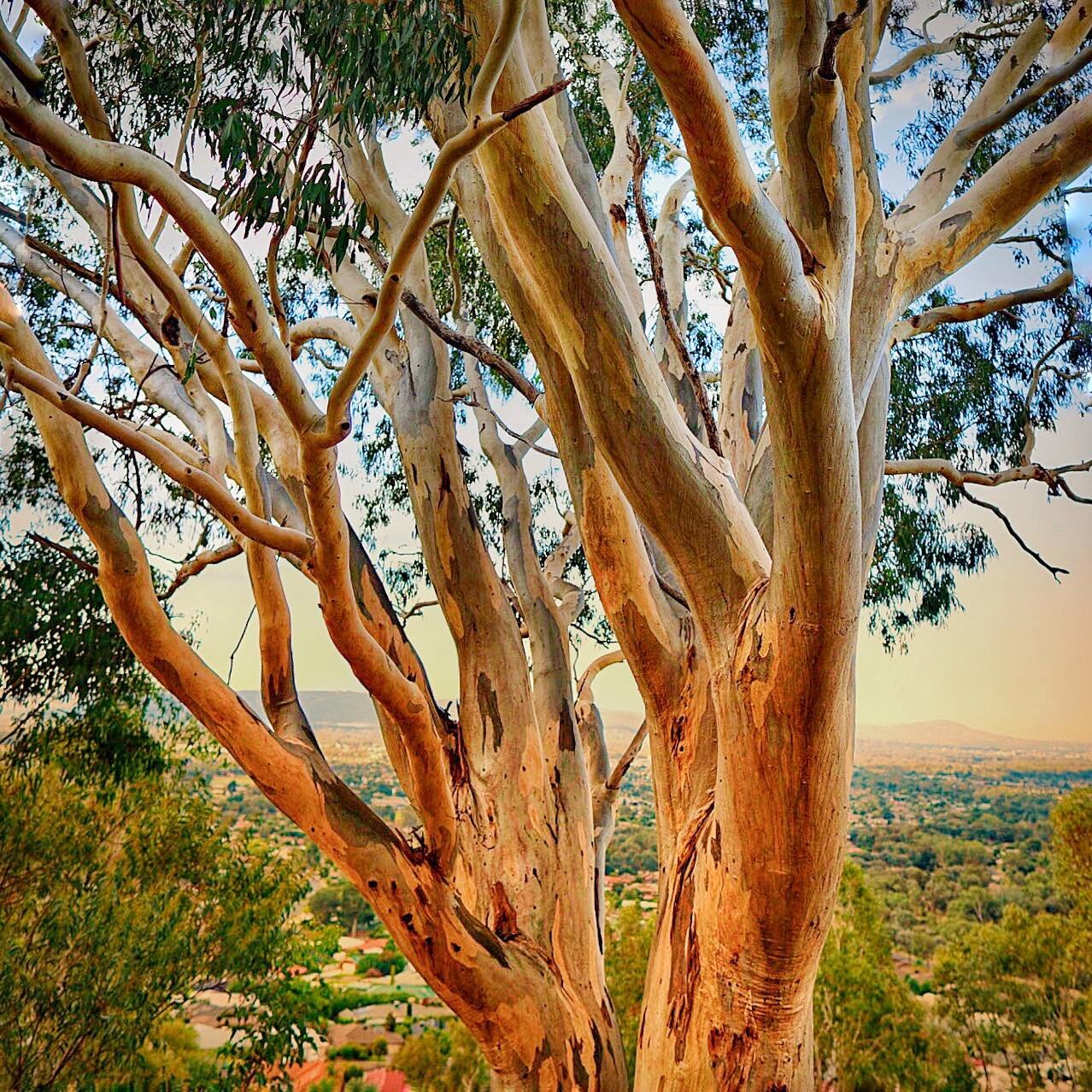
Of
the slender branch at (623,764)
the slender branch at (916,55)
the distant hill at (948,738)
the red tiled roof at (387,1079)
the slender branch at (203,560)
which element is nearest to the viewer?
the slender branch at (203,560)

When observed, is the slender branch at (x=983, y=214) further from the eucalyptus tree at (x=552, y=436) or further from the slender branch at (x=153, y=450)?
the slender branch at (x=153, y=450)

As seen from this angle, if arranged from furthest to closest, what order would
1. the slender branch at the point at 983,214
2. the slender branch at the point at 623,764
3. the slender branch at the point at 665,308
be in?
the slender branch at the point at 623,764
the slender branch at the point at 983,214
the slender branch at the point at 665,308

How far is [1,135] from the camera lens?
183cm

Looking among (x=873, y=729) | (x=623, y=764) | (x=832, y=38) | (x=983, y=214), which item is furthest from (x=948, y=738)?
(x=832, y=38)

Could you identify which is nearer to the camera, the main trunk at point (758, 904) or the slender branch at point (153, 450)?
the slender branch at point (153, 450)

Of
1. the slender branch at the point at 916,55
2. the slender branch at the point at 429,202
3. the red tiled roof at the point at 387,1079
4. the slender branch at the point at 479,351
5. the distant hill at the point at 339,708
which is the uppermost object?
the slender branch at the point at 916,55

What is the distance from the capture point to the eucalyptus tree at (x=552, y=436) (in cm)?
119

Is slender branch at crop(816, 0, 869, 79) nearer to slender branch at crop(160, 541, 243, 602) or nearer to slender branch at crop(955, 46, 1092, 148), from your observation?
slender branch at crop(955, 46, 1092, 148)

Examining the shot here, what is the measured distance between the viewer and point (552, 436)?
1937mm

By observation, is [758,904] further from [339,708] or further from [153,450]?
[339,708]

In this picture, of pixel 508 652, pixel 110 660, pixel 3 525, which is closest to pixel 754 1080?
pixel 508 652

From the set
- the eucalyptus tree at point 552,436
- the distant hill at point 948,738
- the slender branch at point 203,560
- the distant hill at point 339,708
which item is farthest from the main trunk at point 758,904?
the distant hill at point 339,708

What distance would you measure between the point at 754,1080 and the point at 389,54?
5.89ft

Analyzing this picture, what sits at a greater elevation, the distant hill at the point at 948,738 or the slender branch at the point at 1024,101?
the slender branch at the point at 1024,101
